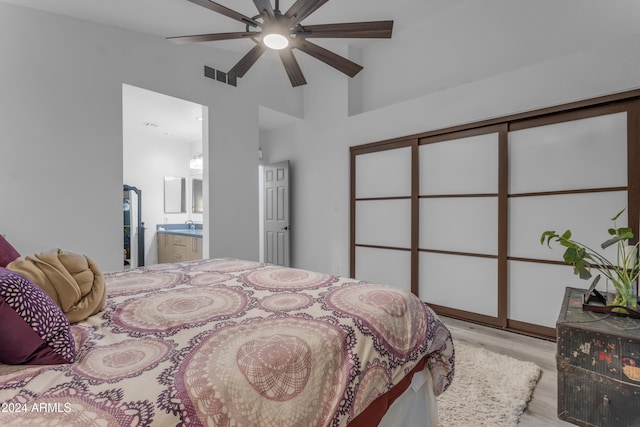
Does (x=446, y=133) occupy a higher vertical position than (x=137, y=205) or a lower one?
higher

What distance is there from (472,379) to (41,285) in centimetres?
230

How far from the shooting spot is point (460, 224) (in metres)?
3.13

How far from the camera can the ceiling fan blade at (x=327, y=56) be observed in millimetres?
2047

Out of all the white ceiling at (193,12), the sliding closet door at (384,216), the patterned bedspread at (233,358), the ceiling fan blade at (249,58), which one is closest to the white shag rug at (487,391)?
the patterned bedspread at (233,358)

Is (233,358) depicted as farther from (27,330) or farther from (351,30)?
(351,30)

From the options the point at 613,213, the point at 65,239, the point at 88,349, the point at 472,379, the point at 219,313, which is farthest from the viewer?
the point at 65,239

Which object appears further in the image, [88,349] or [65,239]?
[65,239]

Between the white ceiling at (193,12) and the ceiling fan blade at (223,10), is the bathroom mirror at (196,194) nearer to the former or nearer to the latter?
the white ceiling at (193,12)

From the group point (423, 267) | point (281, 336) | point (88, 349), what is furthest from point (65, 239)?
point (423, 267)

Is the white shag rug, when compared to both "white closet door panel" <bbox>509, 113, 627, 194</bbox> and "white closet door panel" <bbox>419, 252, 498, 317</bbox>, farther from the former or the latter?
"white closet door panel" <bbox>509, 113, 627, 194</bbox>

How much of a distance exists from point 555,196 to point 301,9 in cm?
250

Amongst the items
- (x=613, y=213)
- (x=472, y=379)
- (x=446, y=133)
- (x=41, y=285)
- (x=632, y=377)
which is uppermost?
(x=446, y=133)

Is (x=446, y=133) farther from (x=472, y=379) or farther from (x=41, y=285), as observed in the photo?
(x=41, y=285)

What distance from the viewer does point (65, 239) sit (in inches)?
100
